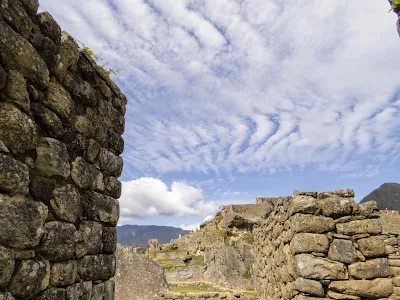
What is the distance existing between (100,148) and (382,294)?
482 centimetres

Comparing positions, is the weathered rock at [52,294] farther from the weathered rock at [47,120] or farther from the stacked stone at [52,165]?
the weathered rock at [47,120]

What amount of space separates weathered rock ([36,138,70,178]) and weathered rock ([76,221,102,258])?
0.72 metres

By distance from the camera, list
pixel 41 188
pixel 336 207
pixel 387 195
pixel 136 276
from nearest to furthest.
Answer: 1. pixel 41 188
2. pixel 336 207
3. pixel 136 276
4. pixel 387 195

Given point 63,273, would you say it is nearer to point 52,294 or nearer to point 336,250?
point 52,294

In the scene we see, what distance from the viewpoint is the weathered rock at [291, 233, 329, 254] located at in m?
5.47

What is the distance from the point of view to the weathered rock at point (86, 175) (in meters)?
3.72

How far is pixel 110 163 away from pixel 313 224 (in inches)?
136

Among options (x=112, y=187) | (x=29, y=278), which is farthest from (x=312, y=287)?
(x=29, y=278)

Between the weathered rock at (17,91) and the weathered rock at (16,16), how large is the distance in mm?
406

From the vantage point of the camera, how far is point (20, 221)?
2.78 m

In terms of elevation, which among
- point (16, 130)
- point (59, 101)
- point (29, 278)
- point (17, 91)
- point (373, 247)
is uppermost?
point (59, 101)

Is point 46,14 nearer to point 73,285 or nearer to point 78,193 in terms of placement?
point 78,193

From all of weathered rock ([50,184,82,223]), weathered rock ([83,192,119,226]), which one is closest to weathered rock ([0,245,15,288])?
weathered rock ([50,184,82,223])

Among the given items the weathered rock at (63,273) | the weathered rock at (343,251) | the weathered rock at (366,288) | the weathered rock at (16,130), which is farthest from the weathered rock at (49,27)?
the weathered rock at (366,288)
